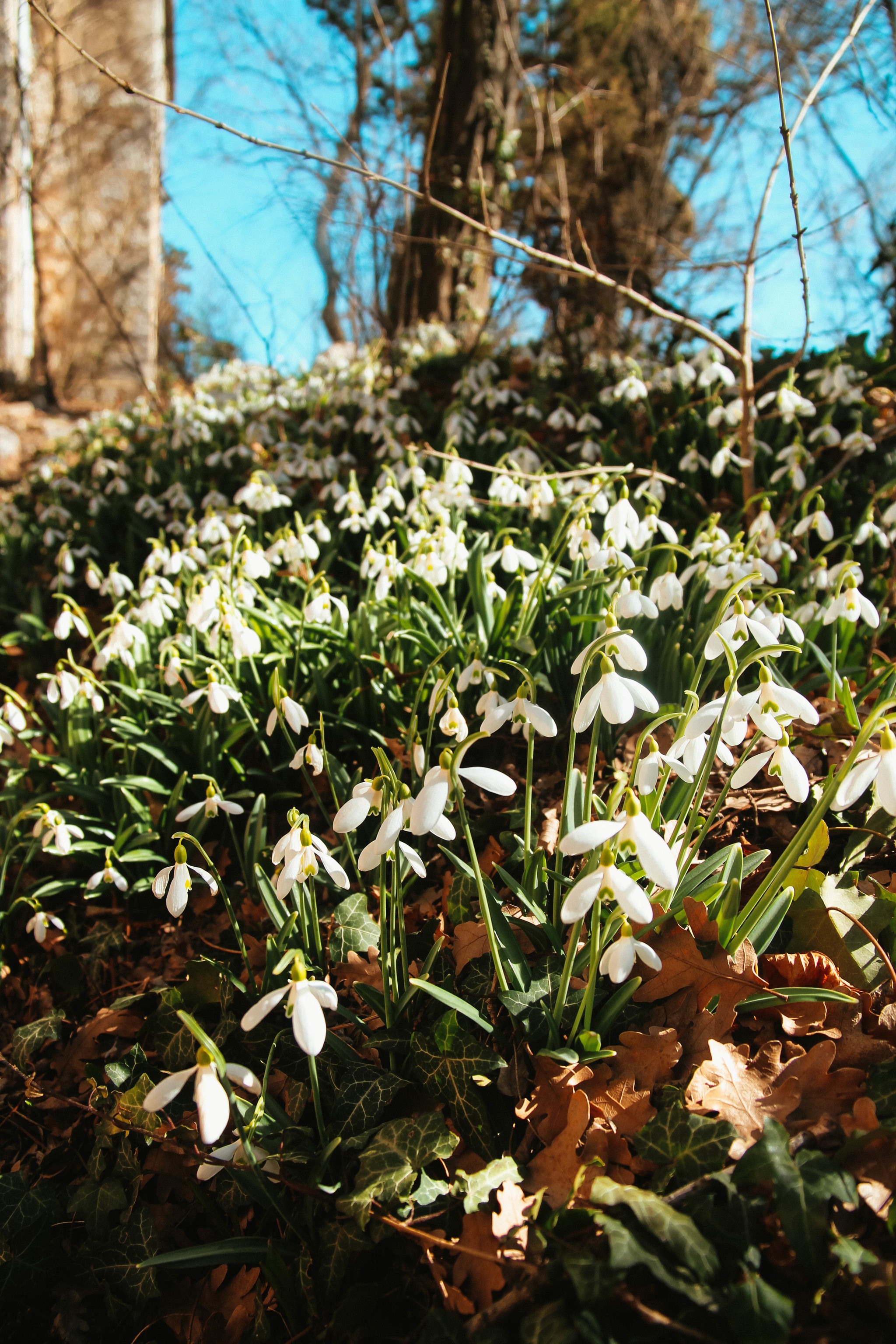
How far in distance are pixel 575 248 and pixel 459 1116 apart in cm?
635

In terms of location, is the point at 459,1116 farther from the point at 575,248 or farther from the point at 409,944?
the point at 575,248

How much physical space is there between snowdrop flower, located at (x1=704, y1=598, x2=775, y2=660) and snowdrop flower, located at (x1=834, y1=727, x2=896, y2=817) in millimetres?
332

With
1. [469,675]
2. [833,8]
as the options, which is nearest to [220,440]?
[469,675]

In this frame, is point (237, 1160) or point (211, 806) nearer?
point (237, 1160)

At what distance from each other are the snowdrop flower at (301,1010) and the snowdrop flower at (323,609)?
4.42 feet

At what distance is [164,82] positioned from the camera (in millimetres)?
12516

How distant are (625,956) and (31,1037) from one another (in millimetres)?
1470

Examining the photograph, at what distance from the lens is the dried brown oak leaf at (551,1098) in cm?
121

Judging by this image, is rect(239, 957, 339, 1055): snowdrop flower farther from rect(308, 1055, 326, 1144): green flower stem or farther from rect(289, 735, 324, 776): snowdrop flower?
rect(289, 735, 324, 776): snowdrop flower

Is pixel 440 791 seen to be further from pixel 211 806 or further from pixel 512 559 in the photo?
pixel 512 559

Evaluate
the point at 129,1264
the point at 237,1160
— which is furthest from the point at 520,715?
the point at 129,1264

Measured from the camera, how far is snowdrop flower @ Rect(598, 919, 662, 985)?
0.99 meters

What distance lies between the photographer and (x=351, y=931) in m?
1.57

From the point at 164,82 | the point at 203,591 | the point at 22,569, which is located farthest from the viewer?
the point at 164,82
